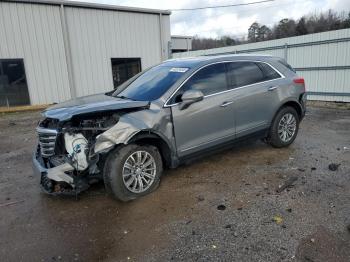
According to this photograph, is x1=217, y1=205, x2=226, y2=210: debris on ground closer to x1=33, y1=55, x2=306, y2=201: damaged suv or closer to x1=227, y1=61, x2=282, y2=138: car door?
x1=33, y1=55, x2=306, y2=201: damaged suv

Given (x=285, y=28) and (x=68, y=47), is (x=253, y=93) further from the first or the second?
(x=285, y=28)

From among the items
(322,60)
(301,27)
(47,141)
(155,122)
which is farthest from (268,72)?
(301,27)

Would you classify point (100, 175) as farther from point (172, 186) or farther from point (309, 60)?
point (309, 60)

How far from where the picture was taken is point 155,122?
409cm

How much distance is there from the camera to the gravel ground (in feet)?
9.70

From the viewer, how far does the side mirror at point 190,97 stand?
13.8ft

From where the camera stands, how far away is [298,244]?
295 centimetres

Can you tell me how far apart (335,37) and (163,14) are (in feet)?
32.1

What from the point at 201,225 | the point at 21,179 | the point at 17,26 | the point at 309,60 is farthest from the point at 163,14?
the point at 201,225

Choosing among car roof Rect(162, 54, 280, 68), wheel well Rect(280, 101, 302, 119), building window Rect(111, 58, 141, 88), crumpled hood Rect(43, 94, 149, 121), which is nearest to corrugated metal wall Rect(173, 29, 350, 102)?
wheel well Rect(280, 101, 302, 119)

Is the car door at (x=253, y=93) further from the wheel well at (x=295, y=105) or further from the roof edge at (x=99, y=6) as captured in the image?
the roof edge at (x=99, y=6)

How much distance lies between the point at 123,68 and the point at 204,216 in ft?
47.7

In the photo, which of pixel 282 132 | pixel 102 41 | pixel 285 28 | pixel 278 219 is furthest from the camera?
pixel 285 28

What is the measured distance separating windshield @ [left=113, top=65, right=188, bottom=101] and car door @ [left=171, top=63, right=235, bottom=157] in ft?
0.82
